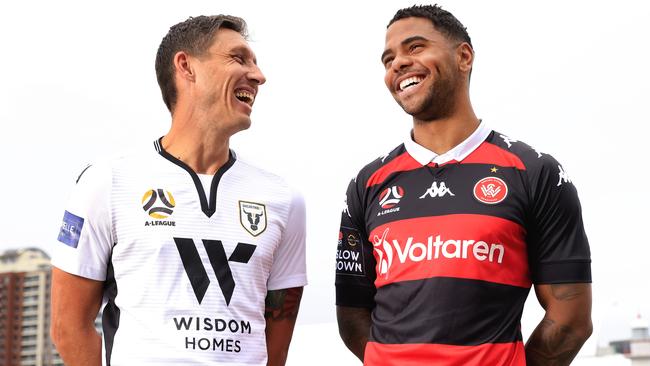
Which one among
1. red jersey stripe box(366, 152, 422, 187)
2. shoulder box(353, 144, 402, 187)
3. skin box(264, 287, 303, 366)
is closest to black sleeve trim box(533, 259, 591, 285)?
red jersey stripe box(366, 152, 422, 187)

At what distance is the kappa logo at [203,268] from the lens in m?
3.81

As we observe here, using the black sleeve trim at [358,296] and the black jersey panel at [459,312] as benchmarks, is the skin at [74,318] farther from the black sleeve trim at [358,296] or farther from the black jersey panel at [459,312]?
the black jersey panel at [459,312]

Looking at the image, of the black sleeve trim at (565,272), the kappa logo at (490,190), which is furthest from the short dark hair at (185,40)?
the black sleeve trim at (565,272)

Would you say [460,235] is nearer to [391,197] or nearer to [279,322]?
[391,197]

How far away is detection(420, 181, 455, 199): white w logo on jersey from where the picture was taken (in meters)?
3.98

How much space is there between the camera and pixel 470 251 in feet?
12.4

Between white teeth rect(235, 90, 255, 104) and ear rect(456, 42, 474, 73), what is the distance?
1091 millimetres

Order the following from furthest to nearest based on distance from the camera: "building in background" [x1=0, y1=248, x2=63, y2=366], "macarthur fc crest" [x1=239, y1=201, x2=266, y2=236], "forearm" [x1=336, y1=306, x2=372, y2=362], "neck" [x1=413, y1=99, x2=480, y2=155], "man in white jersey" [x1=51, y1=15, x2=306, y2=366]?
"building in background" [x1=0, y1=248, x2=63, y2=366] < "forearm" [x1=336, y1=306, x2=372, y2=362] < "neck" [x1=413, y1=99, x2=480, y2=155] < "macarthur fc crest" [x1=239, y1=201, x2=266, y2=236] < "man in white jersey" [x1=51, y1=15, x2=306, y2=366]

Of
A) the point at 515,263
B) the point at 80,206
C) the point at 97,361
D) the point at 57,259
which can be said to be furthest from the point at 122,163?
the point at 515,263

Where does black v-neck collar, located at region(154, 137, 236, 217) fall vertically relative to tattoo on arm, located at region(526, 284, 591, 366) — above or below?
above

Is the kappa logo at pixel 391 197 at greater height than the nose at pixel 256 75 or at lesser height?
lesser

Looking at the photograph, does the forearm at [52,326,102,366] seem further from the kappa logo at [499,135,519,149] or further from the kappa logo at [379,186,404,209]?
the kappa logo at [499,135,519,149]

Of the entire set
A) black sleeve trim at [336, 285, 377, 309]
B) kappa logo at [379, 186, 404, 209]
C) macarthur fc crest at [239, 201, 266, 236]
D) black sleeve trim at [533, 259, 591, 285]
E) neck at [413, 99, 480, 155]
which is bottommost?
black sleeve trim at [336, 285, 377, 309]

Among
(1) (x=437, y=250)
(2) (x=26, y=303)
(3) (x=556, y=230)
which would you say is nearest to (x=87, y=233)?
(1) (x=437, y=250)
